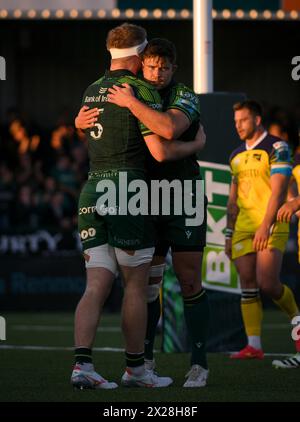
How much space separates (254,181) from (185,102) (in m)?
2.47

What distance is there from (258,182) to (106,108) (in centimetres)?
280

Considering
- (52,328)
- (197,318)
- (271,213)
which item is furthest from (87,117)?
(52,328)

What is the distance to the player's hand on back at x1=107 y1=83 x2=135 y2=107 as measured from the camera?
7434 mm

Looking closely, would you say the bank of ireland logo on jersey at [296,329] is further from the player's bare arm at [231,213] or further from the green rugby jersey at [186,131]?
the green rugby jersey at [186,131]

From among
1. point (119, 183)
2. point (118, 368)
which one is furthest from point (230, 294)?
point (119, 183)

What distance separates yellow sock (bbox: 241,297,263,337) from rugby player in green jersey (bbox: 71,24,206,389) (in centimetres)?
259

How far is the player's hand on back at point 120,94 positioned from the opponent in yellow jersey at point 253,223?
2.52 meters

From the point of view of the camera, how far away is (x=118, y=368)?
888 centimetres

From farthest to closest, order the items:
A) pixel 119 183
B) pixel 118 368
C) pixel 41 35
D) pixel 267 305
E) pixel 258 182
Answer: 1. pixel 41 35
2. pixel 267 305
3. pixel 258 182
4. pixel 118 368
5. pixel 119 183

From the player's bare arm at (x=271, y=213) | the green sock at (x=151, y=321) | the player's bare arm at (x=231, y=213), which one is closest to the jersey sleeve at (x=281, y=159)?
the player's bare arm at (x=271, y=213)

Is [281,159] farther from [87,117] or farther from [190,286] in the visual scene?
[87,117]

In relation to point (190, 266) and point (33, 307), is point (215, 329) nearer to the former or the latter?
point (190, 266)

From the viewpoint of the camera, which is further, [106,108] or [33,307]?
[33,307]

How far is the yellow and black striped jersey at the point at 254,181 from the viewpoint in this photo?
32.7ft
